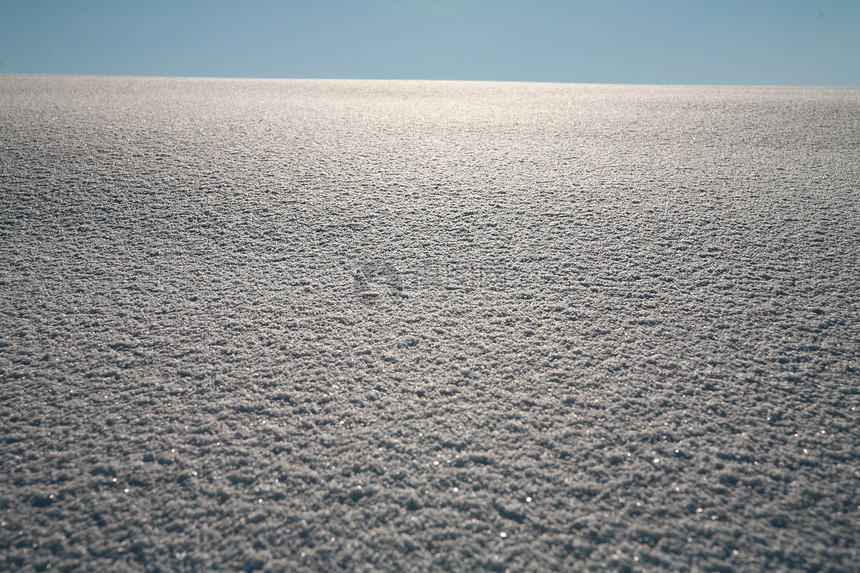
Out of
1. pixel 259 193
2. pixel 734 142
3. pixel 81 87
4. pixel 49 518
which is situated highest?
pixel 81 87

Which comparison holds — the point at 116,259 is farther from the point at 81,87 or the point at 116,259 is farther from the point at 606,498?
the point at 81,87

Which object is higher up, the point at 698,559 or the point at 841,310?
the point at 841,310

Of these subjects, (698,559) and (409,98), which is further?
(409,98)

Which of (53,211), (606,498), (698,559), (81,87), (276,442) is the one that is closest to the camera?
(698,559)

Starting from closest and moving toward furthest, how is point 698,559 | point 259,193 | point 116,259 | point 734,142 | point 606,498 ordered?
point 698,559 → point 606,498 → point 116,259 → point 259,193 → point 734,142

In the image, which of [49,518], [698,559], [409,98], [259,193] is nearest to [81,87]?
[409,98]

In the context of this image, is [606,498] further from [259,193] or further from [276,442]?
[259,193]
